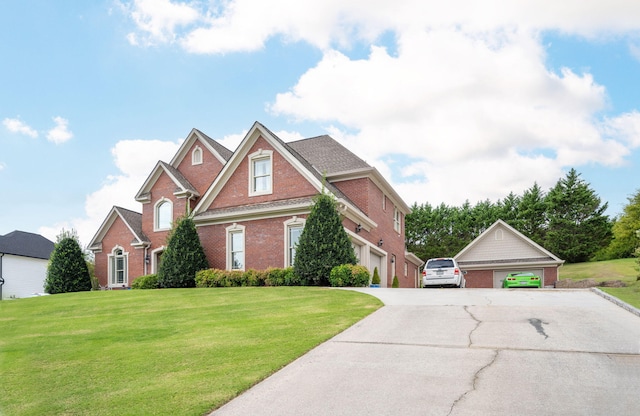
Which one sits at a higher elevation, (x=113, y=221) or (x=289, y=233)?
(x=113, y=221)

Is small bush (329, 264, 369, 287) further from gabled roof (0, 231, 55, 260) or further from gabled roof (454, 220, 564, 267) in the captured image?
gabled roof (0, 231, 55, 260)

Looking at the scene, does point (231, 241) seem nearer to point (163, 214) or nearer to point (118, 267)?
point (163, 214)

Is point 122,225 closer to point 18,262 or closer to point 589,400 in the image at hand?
point 18,262

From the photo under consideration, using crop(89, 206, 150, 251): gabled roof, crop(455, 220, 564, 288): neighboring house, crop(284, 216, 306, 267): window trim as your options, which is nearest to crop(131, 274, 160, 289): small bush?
crop(89, 206, 150, 251): gabled roof

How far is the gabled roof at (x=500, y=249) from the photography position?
3578 centimetres

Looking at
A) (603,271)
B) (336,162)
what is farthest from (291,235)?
(603,271)

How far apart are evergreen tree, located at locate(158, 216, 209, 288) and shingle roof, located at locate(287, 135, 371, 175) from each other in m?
7.22

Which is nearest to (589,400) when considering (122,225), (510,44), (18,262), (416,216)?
(510,44)

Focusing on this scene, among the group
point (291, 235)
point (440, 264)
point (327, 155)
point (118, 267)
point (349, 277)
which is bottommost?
point (118, 267)

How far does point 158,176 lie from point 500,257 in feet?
79.8

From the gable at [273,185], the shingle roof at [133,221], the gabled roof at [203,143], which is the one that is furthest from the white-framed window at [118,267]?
the gable at [273,185]

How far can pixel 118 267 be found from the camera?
30.4 metres

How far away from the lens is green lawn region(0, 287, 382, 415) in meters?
6.10

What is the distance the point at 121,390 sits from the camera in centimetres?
639
